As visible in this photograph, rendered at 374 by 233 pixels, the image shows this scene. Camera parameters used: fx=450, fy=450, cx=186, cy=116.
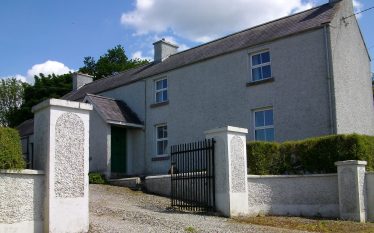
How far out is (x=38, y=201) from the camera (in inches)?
330

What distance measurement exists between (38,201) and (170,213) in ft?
15.5

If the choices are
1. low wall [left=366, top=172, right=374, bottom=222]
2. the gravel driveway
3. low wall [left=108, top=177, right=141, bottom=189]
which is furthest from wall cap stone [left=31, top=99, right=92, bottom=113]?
low wall [left=108, top=177, right=141, bottom=189]

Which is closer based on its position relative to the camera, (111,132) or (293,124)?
(293,124)

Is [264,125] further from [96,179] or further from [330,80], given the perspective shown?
[96,179]

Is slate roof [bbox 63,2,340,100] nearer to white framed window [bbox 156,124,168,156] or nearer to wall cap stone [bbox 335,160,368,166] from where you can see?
white framed window [bbox 156,124,168,156]

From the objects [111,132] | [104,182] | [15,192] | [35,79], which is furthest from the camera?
[35,79]

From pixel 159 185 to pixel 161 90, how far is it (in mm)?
7601

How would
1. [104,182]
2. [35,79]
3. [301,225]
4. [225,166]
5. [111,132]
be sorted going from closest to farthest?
[301,225] < [225,166] < [104,182] < [111,132] < [35,79]

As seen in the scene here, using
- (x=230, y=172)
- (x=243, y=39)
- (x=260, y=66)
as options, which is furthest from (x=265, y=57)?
(x=230, y=172)

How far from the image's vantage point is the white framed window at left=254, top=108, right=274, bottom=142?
722 inches

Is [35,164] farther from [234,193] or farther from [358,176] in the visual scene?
[358,176]

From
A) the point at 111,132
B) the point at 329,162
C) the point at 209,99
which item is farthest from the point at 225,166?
the point at 111,132

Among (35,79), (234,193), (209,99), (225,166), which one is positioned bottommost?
(234,193)

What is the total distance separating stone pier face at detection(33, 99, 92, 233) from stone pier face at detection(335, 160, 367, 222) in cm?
798
